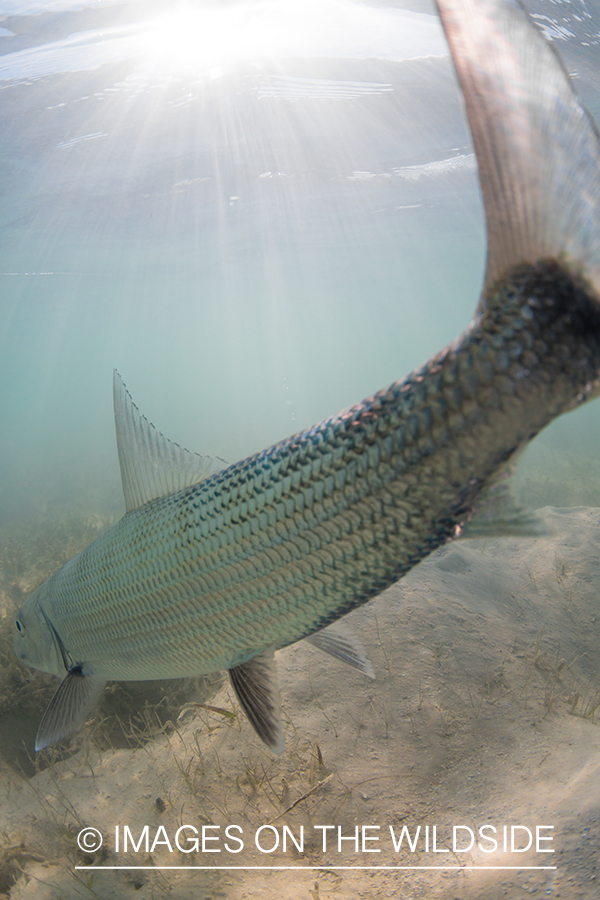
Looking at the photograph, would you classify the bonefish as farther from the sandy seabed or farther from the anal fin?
the sandy seabed

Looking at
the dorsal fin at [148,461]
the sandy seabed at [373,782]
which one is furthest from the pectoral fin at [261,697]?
the sandy seabed at [373,782]

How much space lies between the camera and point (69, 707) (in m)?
2.39

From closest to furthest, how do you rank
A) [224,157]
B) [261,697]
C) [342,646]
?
1. [261,697]
2. [342,646]
3. [224,157]

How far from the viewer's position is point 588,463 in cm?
1747

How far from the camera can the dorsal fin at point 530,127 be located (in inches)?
36.7

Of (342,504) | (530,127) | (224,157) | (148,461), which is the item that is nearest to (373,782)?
(148,461)

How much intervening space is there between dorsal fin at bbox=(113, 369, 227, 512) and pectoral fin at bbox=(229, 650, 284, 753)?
2.45 ft

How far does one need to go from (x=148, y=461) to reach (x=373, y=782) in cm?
248

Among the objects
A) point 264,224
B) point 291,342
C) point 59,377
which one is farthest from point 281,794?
point 59,377

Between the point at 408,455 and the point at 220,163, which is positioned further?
the point at 220,163

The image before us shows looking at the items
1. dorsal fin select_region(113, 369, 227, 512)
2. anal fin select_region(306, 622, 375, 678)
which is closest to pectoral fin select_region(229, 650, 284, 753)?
anal fin select_region(306, 622, 375, 678)

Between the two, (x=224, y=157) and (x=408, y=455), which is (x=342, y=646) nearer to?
(x=408, y=455)

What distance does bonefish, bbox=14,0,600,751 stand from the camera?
94cm

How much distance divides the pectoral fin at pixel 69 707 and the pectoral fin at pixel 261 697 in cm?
107
